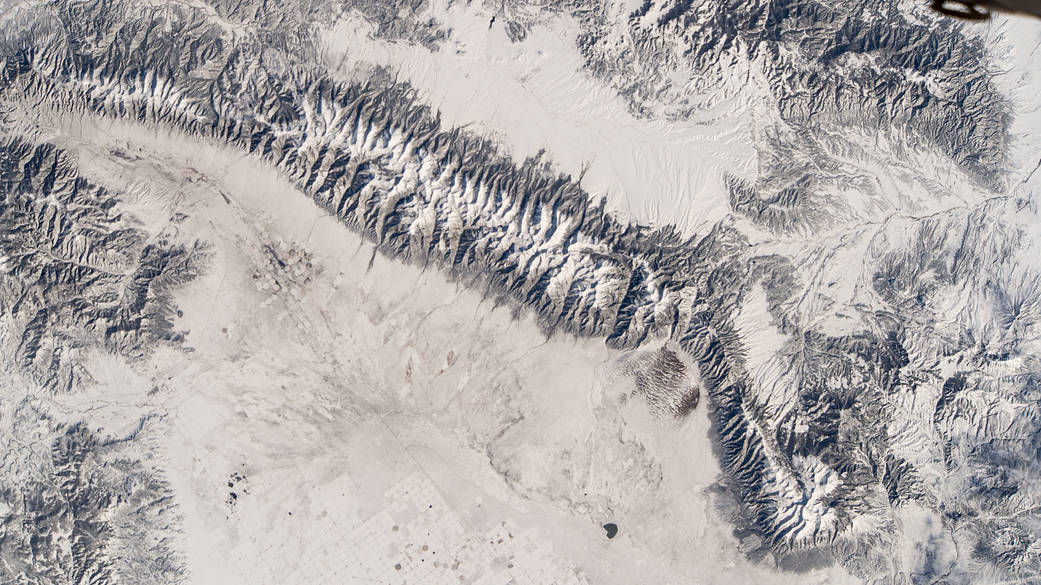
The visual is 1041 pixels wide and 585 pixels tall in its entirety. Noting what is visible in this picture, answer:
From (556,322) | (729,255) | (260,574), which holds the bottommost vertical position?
(260,574)

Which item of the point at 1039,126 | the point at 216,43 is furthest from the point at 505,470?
the point at 1039,126

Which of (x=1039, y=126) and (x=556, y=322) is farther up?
(x=1039, y=126)

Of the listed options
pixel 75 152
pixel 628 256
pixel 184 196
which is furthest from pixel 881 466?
pixel 75 152

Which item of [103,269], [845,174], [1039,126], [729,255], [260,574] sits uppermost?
[1039,126]

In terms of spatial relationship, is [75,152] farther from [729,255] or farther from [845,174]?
[845,174]

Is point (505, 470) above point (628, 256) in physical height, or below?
below

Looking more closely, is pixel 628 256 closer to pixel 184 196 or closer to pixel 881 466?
pixel 881 466
